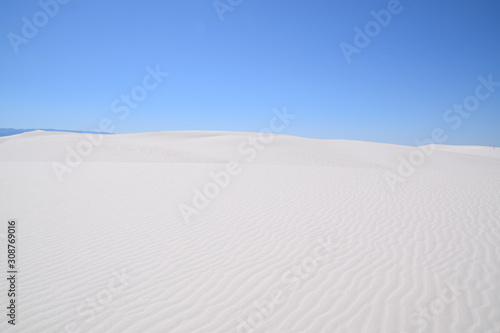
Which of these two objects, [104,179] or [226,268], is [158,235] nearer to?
[226,268]

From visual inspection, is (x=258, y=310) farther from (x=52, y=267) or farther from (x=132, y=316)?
(x=52, y=267)

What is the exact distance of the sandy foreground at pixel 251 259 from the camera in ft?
10.3

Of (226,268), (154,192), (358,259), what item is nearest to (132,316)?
(226,268)

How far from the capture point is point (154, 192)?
9.68 meters

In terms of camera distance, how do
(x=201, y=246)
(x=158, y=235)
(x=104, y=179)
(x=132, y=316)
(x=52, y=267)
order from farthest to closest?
1. (x=104, y=179)
2. (x=158, y=235)
3. (x=201, y=246)
4. (x=52, y=267)
5. (x=132, y=316)

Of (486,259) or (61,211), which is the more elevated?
(61,211)

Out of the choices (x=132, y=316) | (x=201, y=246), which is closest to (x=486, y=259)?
(x=201, y=246)

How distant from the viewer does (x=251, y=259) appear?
15.1 ft

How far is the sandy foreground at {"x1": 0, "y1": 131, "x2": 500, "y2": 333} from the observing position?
315 cm

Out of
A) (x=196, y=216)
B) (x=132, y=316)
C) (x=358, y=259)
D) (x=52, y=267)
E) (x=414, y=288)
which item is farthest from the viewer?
(x=196, y=216)

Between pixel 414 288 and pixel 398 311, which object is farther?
pixel 414 288

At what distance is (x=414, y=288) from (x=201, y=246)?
12.7 ft

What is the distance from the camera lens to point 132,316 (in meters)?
3.12

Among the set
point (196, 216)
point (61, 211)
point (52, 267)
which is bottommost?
point (52, 267)
